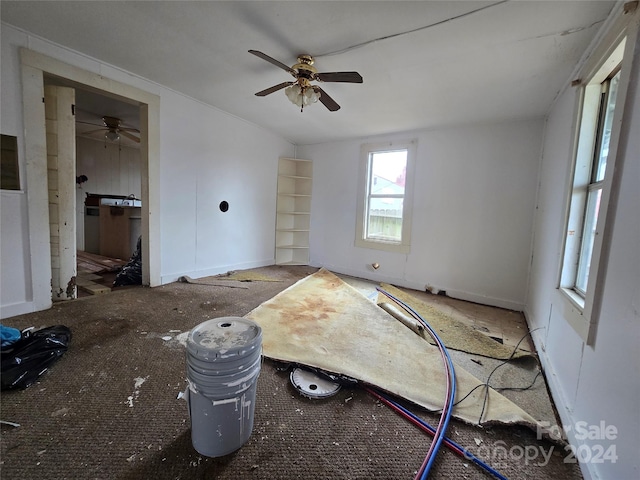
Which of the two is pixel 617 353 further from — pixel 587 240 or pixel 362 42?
pixel 362 42

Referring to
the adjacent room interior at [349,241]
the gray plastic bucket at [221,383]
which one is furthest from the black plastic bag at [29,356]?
the gray plastic bucket at [221,383]

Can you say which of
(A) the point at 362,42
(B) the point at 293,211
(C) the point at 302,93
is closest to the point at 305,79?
(C) the point at 302,93

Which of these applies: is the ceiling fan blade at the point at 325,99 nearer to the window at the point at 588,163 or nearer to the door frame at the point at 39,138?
the window at the point at 588,163

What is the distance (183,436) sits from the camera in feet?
3.98

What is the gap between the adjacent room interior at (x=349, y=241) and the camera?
1152mm

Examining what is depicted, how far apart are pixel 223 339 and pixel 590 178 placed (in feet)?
8.29

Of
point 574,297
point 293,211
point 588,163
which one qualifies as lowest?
point 574,297

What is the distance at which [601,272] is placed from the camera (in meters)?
1.22

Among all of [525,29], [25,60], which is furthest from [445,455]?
[25,60]

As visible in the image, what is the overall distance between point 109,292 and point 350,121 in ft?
12.6

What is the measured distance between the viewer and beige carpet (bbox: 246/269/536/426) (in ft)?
4.87

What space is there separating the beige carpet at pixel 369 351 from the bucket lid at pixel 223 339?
76 cm

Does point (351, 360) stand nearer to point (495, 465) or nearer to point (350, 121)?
point (495, 465)

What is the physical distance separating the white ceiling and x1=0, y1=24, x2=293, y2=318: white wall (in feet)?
1.07
